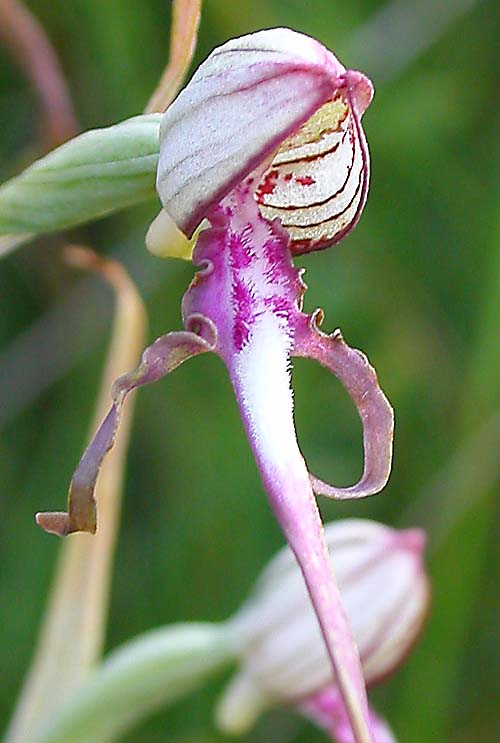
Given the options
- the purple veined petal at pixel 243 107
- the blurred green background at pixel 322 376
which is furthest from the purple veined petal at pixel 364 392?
the blurred green background at pixel 322 376

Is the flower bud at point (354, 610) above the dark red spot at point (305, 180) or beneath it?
beneath

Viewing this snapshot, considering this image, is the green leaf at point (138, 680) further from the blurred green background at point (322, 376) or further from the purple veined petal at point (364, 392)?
the purple veined petal at point (364, 392)

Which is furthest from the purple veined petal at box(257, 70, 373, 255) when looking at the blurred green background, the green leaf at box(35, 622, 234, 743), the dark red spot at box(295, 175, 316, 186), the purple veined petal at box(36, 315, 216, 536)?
the blurred green background

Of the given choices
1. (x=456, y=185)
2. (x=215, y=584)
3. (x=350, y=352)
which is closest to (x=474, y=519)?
(x=215, y=584)

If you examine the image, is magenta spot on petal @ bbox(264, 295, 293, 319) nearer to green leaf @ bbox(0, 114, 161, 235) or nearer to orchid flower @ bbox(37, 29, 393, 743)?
orchid flower @ bbox(37, 29, 393, 743)

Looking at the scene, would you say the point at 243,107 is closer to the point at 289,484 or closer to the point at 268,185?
the point at 268,185

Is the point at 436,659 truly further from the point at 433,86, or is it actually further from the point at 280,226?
the point at 280,226

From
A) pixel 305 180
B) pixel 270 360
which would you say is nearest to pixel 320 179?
pixel 305 180
